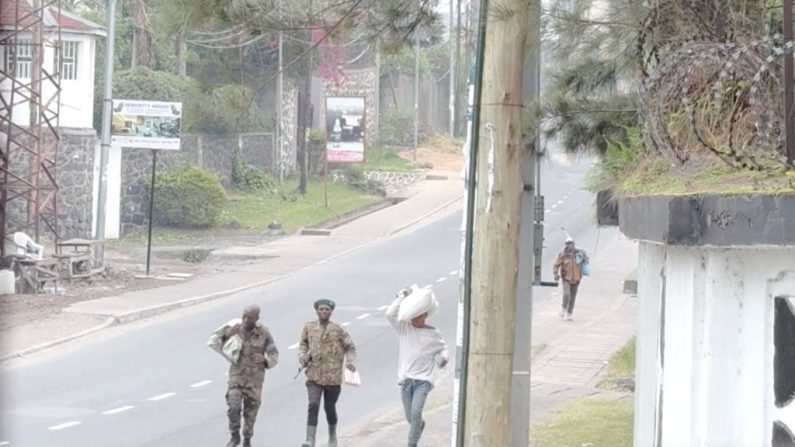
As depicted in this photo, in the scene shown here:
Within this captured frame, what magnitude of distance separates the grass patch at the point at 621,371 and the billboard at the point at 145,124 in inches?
533

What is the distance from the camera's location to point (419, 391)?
38.4ft

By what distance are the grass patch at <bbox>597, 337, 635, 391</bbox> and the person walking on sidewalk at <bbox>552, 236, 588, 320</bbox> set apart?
4.47 meters

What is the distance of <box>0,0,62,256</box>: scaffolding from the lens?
24.4 meters

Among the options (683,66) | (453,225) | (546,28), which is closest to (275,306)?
(453,225)

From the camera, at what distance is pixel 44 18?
28516 mm

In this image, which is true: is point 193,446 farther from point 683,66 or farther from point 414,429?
point 683,66

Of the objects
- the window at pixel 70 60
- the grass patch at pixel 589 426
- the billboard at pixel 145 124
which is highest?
the window at pixel 70 60

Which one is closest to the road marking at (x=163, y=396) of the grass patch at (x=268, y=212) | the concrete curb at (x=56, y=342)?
the concrete curb at (x=56, y=342)

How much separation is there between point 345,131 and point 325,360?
30849 millimetres

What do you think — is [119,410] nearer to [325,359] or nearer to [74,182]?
[325,359]

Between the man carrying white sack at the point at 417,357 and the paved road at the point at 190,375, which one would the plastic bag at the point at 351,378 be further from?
the paved road at the point at 190,375

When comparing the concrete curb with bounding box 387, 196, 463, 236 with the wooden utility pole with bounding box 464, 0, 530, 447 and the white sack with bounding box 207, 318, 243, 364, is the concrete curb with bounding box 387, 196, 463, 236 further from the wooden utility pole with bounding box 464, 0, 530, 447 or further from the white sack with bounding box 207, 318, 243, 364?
the wooden utility pole with bounding box 464, 0, 530, 447

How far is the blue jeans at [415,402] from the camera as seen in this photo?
1159 centimetres

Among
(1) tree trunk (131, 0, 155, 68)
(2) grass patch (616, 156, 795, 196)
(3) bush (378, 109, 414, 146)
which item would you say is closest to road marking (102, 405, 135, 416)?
(2) grass patch (616, 156, 795, 196)
